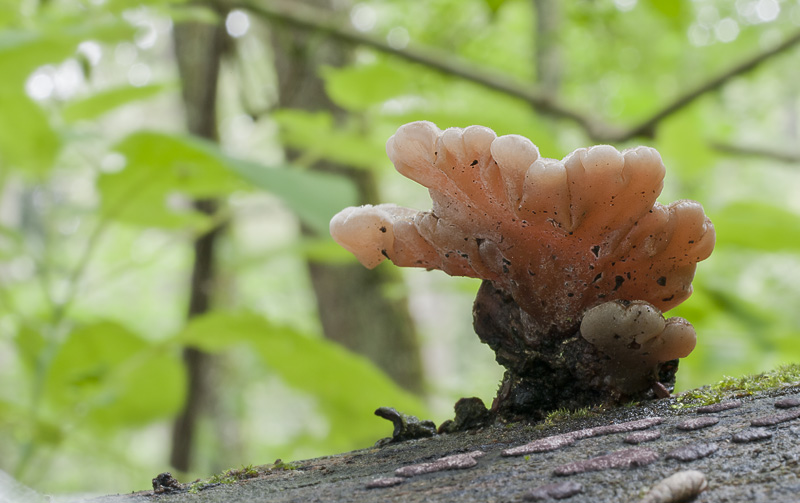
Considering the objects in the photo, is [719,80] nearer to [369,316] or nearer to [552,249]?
[369,316]

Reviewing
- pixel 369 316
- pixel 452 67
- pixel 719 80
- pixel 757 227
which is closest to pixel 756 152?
pixel 719 80

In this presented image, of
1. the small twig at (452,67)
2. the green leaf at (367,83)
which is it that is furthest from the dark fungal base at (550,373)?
the small twig at (452,67)

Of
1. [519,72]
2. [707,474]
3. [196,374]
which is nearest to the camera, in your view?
[707,474]

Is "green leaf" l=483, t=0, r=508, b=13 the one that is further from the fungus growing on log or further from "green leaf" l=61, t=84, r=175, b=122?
"green leaf" l=61, t=84, r=175, b=122

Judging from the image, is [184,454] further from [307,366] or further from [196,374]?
[307,366]

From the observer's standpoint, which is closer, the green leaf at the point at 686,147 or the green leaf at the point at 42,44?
the green leaf at the point at 42,44

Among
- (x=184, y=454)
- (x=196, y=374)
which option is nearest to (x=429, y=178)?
(x=184, y=454)

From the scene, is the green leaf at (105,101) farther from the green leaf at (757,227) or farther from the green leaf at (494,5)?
the green leaf at (757,227)
